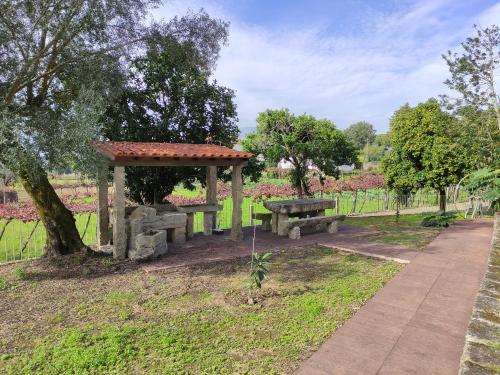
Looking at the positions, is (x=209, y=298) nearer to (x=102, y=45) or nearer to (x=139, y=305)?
(x=139, y=305)

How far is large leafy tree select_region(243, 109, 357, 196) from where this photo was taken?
1516 cm

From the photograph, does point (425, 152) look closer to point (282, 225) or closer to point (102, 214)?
point (282, 225)

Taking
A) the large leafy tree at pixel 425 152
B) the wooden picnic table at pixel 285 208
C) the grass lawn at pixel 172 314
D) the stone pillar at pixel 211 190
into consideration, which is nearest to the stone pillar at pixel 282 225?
the wooden picnic table at pixel 285 208

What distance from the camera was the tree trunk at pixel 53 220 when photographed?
789cm

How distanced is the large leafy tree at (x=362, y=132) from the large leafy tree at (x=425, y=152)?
71.2m

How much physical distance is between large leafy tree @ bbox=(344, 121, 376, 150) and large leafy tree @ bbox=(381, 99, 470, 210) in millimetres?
71151

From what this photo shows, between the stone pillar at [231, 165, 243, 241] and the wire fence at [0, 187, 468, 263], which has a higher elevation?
the stone pillar at [231, 165, 243, 241]

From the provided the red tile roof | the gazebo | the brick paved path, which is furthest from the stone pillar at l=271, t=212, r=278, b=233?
the brick paved path

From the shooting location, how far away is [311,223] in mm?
11070

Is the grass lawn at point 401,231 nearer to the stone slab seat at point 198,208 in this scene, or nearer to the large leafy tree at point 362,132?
the stone slab seat at point 198,208

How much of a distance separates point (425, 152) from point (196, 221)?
9.94 metres

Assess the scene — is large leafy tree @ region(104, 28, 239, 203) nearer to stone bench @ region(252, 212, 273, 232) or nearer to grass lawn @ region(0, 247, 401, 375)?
stone bench @ region(252, 212, 273, 232)

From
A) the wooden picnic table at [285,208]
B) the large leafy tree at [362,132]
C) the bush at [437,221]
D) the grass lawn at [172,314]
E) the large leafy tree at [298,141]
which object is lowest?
the grass lawn at [172,314]

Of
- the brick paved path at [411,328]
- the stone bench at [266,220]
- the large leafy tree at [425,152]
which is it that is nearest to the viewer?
the brick paved path at [411,328]
